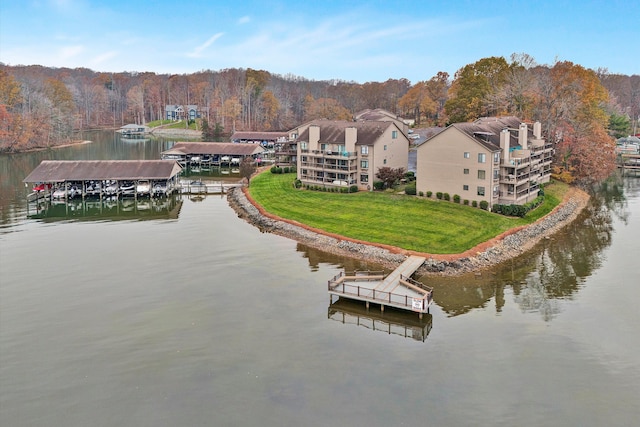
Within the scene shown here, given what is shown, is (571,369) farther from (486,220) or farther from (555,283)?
(486,220)

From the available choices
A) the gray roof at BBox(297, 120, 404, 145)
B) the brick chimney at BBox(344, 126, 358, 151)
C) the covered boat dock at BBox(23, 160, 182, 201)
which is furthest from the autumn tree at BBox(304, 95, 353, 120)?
the covered boat dock at BBox(23, 160, 182, 201)

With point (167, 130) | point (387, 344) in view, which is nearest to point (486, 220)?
point (387, 344)

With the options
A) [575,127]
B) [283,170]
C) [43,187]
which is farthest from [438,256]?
[43,187]

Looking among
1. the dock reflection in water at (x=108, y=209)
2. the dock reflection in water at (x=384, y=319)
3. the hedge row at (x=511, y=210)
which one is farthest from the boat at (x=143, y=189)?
the hedge row at (x=511, y=210)

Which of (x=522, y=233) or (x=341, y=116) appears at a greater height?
(x=341, y=116)

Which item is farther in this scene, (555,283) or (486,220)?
(486,220)

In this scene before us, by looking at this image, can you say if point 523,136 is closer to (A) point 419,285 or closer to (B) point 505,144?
(B) point 505,144

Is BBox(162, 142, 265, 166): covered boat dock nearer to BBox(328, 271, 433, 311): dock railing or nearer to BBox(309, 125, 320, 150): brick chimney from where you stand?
BBox(309, 125, 320, 150): brick chimney
